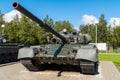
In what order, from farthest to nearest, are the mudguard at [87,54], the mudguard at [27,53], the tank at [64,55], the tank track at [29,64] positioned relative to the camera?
the tank track at [29,64], the mudguard at [27,53], the tank at [64,55], the mudguard at [87,54]

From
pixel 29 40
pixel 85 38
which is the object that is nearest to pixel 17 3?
pixel 85 38

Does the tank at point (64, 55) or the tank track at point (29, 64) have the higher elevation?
the tank at point (64, 55)

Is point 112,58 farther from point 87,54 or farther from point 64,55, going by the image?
point 87,54

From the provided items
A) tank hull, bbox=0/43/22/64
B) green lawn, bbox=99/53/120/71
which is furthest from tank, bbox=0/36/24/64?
green lawn, bbox=99/53/120/71

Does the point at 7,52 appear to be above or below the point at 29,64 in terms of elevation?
above

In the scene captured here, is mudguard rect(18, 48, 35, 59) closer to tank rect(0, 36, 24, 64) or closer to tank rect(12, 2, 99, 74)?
tank rect(12, 2, 99, 74)

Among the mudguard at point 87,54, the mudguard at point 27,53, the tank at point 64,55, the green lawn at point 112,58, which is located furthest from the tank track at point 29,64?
the green lawn at point 112,58

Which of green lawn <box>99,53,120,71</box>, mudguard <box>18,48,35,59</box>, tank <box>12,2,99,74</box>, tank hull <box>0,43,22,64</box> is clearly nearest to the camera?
tank <box>12,2,99,74</box>

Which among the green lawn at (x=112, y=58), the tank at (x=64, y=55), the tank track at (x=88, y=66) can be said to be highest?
the tank at (x=64, y=55)

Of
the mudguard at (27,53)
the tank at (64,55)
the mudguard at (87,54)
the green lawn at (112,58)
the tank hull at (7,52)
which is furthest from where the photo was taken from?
the green lawn at (112,58)

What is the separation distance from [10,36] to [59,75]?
23.6 meters

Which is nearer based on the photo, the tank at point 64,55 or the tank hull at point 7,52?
the tank at point 64,55

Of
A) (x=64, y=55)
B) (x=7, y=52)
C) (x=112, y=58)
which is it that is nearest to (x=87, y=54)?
(x=64, y=55)

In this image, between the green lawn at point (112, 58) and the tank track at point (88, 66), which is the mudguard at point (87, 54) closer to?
the tank track at point (88, 66)
